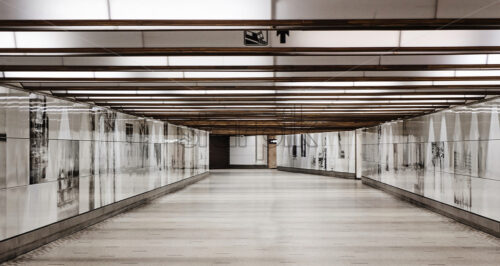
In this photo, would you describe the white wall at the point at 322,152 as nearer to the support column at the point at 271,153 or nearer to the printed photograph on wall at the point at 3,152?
the support column at the point at 271,153

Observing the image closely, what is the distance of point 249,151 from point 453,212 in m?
36.3

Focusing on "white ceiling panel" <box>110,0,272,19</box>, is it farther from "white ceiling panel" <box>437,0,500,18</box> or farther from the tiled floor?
the tiled floor

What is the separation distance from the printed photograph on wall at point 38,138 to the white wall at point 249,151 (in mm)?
38551

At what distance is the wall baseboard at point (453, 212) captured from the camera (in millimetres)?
10820

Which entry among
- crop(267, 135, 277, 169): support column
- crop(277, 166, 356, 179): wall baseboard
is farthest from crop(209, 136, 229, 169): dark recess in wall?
crop(277, 166, 356, 179): wall baseboard

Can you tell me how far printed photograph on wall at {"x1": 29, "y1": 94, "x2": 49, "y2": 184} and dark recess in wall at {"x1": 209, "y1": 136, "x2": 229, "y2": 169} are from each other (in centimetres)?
3807

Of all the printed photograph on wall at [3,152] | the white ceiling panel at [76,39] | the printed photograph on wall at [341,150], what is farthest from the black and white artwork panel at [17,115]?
the printed photograph on wall at [341,150]

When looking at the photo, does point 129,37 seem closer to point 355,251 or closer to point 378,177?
point 355,251

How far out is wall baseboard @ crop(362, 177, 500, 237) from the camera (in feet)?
35.5

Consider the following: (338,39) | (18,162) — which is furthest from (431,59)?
(18,162)

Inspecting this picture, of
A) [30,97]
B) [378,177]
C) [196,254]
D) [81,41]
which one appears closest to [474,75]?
[196,254]

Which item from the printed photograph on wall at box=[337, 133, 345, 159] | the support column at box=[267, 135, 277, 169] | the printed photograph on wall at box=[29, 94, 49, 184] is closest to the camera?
the printed photograph on wall at box=[29, 94, 49, 184]

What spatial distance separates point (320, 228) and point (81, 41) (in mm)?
6753

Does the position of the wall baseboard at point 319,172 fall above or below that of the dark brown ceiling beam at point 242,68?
below
